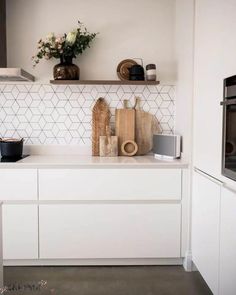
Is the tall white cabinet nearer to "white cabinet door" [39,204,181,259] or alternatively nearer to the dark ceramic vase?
"white cabinet door" [39,204,181,259]

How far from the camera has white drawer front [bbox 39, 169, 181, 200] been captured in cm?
255

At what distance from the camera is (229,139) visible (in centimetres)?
173

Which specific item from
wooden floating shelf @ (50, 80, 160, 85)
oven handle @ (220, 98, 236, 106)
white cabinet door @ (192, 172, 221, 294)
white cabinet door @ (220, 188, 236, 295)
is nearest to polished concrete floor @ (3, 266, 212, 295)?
white cabinet door @ (192, 172, 221, 294)

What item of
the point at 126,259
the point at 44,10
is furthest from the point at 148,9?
the point at 126,259

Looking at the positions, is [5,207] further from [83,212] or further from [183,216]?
[183,216]

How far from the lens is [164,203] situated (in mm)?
2576

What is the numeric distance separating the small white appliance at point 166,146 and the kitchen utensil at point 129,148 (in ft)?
0.60

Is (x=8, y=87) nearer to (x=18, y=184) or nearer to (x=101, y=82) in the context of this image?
(x=101, y=82)

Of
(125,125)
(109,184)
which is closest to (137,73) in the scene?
(125,125)

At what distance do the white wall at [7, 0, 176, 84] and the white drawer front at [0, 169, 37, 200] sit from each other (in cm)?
97

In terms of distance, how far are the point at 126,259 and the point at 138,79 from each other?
151 cm

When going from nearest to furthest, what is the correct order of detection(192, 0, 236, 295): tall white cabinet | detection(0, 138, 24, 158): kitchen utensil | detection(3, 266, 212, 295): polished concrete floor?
detection(192, 0, 236, 295): tall white cabinet < detection(3, 266, 212, 295): polished concrete floor < detection(0, 138, 24, 158): kitchen utensil

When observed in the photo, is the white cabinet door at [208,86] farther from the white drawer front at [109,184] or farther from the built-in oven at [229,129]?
the white drawer front at [109,184]

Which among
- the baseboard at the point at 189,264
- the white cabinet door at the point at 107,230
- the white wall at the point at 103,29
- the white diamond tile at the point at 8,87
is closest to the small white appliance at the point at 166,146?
the white cabinet door at the point at 107,230
